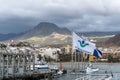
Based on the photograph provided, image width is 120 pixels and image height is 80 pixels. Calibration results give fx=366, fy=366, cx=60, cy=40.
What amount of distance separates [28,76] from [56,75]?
93.3 ft

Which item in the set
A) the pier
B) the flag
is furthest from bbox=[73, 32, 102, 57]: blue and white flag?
the pier

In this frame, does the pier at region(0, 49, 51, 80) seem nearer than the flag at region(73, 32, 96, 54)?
No

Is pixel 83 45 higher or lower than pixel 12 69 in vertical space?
higher

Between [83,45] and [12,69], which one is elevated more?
[83,45]

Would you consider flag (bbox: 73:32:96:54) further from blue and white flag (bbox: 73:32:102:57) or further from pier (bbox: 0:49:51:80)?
pier (bbox: 0:49:51:80)

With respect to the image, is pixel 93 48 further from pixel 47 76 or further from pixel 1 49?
pixel 47 76

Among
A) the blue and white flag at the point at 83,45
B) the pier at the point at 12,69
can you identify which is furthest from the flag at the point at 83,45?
the pier at the point at 12,69

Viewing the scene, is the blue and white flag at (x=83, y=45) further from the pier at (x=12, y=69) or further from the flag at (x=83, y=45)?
the pier at (x=12, y=69)

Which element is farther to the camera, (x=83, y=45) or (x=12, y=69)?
(x=12, y=69)

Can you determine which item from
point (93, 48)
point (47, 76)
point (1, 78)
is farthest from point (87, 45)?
point (47, 76)

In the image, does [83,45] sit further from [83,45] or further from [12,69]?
[12,69]

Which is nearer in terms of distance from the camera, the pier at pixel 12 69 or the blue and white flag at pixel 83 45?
the blue and white flag at pixel 83 45

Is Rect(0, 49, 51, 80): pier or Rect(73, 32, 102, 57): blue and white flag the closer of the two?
Rect(73, 32, 102, 57): blue and white flag

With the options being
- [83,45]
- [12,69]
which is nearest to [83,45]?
[83,45]
